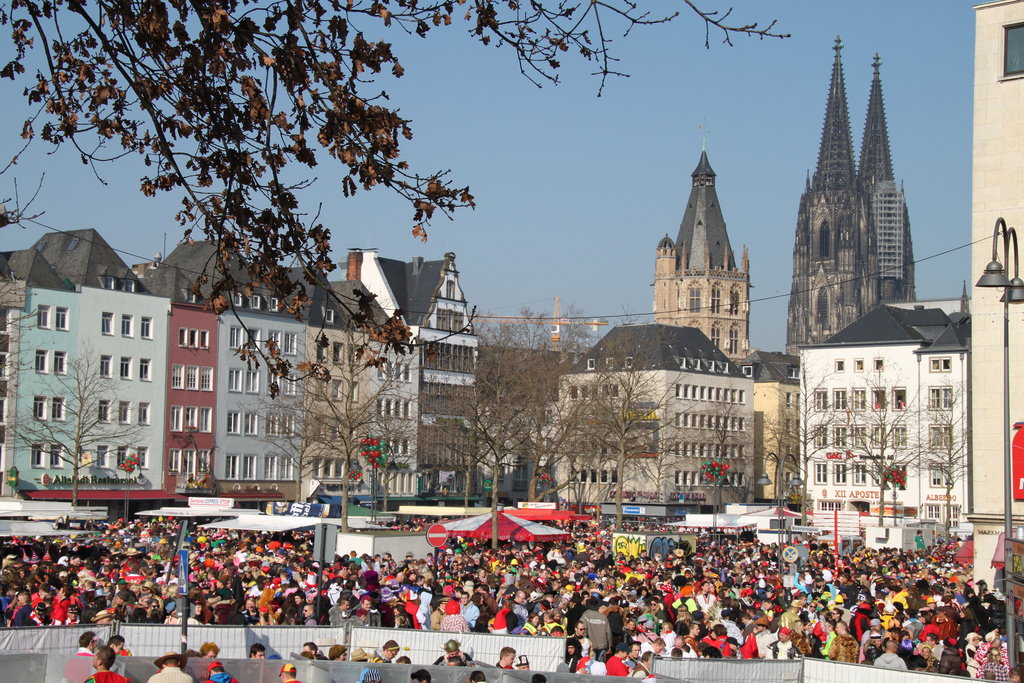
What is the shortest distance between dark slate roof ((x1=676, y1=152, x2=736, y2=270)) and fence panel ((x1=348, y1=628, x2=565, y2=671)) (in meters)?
132

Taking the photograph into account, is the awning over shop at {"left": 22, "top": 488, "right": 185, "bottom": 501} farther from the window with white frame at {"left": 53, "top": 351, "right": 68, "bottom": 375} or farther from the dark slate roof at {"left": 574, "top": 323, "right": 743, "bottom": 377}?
the dark slate roof at {"left": 574, "top": 323, "right": 743, "bottom": 377}

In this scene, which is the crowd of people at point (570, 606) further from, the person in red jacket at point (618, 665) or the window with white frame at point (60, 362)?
the window with white frame at point (60, 362)

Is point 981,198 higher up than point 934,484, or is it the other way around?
point 981,198

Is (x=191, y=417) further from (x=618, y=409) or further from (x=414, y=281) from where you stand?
(x=414, y=281)

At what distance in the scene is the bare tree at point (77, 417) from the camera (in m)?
55.8

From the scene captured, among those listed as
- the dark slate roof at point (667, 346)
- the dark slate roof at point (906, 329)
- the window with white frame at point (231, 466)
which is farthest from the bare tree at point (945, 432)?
the window with white frame at point (231, 466)

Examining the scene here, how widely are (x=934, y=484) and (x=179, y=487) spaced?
4356 centimetres

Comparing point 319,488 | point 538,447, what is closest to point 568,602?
point 538,447

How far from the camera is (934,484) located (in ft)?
249

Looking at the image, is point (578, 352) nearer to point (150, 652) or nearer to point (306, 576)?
point (306, 576)

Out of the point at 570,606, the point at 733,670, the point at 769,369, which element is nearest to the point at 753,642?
the point at 733,670

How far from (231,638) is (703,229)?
134214mm

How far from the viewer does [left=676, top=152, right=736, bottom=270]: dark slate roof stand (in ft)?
471

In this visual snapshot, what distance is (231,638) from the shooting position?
1312cm
